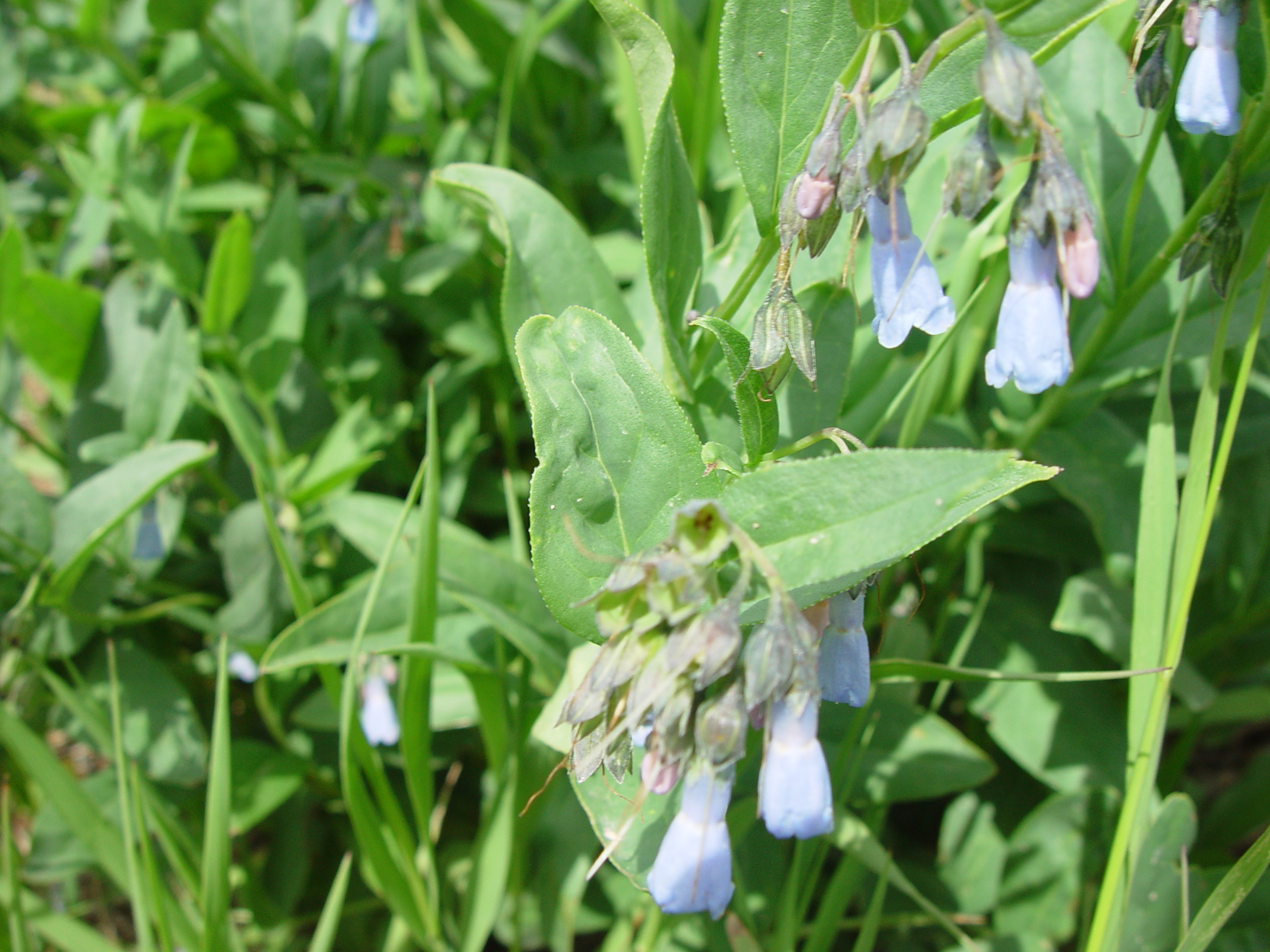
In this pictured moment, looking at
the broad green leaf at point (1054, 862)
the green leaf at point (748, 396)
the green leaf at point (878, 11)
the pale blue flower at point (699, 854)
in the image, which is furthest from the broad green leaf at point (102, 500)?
the broad green leaf at point (1054, 862)

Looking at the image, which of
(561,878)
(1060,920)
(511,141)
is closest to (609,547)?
(561,878)

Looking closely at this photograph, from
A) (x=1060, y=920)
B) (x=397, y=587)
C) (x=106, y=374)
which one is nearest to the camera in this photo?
(x=397, y=587)

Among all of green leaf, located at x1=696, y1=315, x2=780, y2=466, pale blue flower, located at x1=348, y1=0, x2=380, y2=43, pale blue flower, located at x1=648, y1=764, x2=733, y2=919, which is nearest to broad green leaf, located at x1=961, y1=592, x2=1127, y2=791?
green leaf, located at x1=696, y1=315, x2=780, y2=466

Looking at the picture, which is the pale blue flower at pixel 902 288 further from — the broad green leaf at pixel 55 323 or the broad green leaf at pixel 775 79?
the broad green leaf at pixel 55 323

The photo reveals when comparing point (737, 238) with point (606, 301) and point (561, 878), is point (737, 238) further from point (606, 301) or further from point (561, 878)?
point (561, 878)

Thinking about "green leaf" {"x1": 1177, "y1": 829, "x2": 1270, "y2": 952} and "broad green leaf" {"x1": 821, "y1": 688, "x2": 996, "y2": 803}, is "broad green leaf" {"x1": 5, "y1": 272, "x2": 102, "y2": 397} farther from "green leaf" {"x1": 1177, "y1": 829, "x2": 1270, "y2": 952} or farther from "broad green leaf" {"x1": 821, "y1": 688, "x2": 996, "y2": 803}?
"green leaf" {"x1": 1177, "y1": 829, "x2": 1270, "y2": 952}

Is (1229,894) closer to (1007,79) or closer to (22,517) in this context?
(1007,79)
